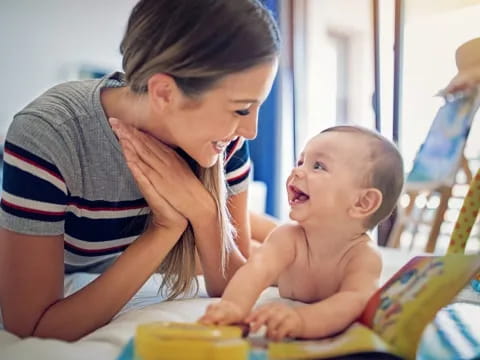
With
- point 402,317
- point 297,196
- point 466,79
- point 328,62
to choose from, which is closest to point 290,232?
point 297,196

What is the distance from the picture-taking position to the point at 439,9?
1.66 meters

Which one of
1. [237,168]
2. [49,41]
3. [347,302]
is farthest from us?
[49,41]

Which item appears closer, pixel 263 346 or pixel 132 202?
pixel 263 346

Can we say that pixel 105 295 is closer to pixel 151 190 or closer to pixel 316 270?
pixel 151 190

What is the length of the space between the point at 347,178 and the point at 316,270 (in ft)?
0.47

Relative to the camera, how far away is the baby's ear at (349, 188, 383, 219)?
2.52 ft

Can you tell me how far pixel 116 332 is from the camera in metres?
0.66

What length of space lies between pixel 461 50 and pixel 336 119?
122 centimetres

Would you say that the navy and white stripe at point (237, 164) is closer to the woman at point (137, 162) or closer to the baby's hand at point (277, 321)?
the woman at point (137, 162)

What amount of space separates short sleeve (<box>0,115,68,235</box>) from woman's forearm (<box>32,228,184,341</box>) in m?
0.10

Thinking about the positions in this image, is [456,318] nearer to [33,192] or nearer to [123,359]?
[123,359]

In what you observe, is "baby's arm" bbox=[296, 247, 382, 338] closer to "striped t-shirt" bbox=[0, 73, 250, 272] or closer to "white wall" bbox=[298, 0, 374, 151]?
"striped t-shirt" bbox=[0, 73, 250, 272]

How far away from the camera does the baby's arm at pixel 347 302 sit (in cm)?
62

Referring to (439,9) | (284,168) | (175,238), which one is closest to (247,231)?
(175,238)
